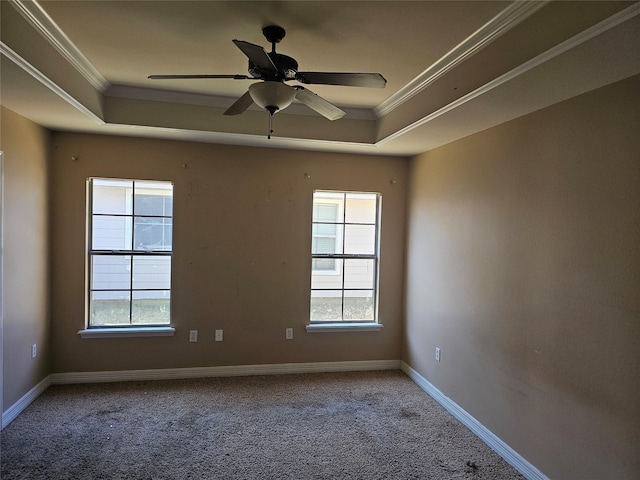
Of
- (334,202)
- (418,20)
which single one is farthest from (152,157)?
(418,20)

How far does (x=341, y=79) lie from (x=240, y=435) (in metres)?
2.55

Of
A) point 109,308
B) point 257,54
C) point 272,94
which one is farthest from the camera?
point 109,308

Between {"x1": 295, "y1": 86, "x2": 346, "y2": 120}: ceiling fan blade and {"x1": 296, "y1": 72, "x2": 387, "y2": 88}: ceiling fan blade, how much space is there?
86mm

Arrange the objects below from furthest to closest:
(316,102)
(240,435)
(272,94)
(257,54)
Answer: (240,435) → (316,102) → (272,94) → (257,54)

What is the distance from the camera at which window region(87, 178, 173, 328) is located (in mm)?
3758

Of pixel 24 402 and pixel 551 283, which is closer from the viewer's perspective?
pixel 551 283

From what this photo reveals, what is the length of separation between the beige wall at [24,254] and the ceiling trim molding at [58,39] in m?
0.65

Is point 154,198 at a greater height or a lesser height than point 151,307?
greater

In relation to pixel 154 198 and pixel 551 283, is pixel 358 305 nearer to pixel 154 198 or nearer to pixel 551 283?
pixel 551 283

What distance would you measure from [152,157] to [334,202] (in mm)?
1925

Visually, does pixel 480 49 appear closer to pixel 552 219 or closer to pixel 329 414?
pixel 552 219

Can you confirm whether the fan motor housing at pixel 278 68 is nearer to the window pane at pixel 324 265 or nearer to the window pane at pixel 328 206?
the window pane at pixel 328 206

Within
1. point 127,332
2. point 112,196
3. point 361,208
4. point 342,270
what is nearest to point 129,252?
point 112,196

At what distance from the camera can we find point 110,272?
A: 3.79 m
